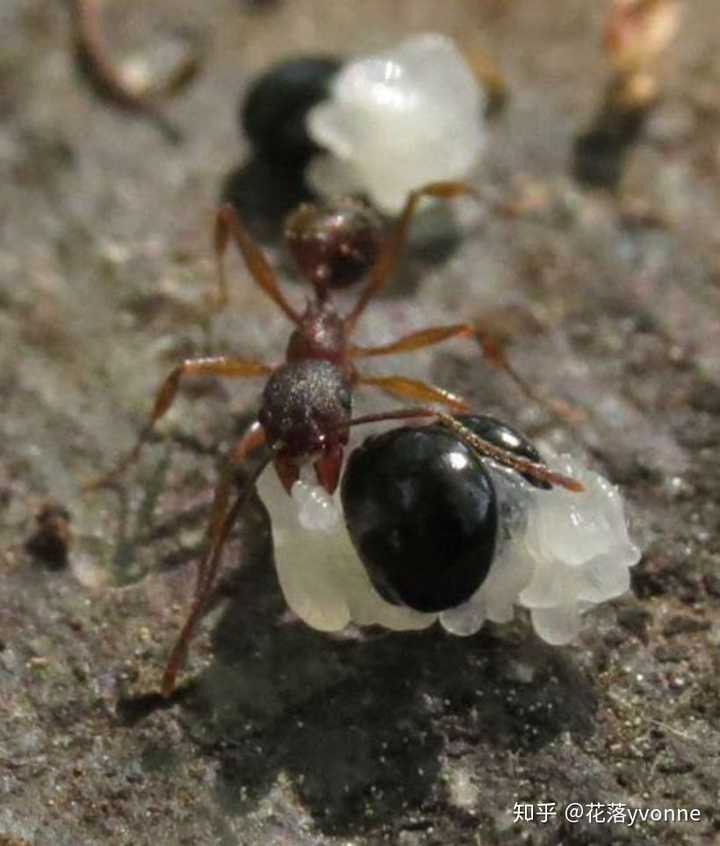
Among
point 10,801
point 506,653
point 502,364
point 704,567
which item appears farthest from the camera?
point 502,364

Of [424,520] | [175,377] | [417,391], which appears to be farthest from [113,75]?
[424,520]

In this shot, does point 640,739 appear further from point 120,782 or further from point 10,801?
point 10,801

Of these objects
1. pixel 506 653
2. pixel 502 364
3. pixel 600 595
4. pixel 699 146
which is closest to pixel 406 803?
pixel 506 653

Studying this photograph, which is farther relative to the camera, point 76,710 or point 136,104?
point 136,104

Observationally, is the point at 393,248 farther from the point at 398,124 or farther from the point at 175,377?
the point at 175,377

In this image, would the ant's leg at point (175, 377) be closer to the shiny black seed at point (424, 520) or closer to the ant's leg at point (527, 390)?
the ant's leg at point (527, 390)

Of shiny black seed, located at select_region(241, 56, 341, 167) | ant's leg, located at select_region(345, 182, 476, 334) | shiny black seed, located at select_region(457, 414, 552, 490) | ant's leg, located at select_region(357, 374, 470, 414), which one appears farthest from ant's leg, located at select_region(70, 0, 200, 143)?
shiny black seed, located at select_region(457, 414, 552, 490)
